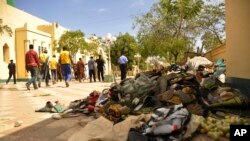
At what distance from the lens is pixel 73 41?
3891 centimetres

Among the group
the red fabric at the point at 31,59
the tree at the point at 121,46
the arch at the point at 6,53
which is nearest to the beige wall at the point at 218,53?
the red fabric at the point at 31,59

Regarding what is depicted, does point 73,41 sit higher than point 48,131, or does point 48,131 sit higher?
point 73,41

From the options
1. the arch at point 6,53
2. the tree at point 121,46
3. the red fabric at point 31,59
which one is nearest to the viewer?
the red fabric at point 31,59

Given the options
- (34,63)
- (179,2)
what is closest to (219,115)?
(34,63)

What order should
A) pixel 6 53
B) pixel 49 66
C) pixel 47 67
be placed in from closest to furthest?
pixel 47 67, pixel 49 66, pixel 6 53

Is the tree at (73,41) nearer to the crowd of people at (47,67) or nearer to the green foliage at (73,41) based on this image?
the green foliage at (73,41)

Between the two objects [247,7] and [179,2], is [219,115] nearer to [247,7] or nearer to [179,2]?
[247,7]

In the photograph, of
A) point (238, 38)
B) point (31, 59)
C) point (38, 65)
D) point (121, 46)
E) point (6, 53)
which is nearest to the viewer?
point (238, 38)

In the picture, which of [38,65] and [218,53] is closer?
[38,65]

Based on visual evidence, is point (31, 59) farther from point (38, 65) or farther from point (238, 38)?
point (238, 38)

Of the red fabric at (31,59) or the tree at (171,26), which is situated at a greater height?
the tree at (171,26)

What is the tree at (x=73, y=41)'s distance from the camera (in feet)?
127

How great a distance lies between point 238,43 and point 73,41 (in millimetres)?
32454

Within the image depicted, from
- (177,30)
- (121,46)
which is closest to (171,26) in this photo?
(177,30)
